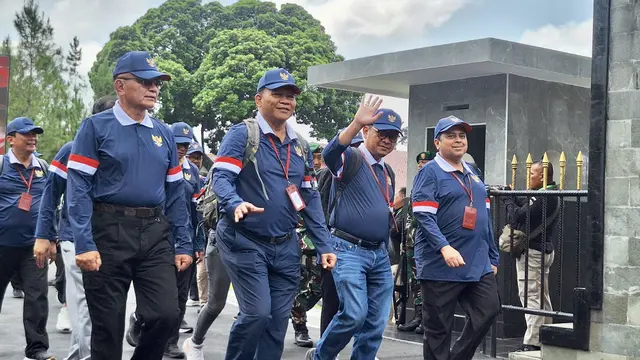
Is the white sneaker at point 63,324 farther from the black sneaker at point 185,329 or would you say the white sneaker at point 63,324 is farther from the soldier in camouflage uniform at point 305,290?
the soldier in camouflage uniform at point 305,290

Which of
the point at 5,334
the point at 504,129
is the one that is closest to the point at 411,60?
the point at 504,129

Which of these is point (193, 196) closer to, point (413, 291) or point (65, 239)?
point (65, 239)

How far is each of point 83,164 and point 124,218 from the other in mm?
409

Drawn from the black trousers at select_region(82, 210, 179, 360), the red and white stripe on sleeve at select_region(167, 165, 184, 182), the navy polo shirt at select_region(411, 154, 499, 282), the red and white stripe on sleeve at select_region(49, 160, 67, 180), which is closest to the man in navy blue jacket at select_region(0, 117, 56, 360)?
the red and white stripe on sleeve at select_region(49, 160, 67, 180)

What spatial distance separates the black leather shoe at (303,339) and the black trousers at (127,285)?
165 inches

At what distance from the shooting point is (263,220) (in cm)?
600

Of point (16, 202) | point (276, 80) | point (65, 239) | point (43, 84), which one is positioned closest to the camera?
point (276, 80)

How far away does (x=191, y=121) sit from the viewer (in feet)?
177

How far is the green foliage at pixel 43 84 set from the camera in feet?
161

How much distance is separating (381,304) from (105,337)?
2.32 m

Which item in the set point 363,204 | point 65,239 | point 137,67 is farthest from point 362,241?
point 65,239

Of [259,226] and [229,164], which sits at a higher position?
[229,164]

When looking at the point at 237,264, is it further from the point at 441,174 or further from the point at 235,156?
the point at 441,174

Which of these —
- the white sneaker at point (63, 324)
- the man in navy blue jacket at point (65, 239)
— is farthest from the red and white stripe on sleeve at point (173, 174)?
the white sneaker at point (63, 324)
